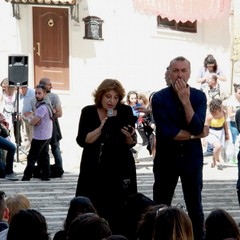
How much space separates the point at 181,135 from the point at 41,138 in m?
5.45

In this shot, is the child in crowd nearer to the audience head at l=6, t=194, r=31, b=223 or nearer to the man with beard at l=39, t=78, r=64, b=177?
the man with beard at l=39, t=78, r=64, b=177

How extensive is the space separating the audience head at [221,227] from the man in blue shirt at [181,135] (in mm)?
1569

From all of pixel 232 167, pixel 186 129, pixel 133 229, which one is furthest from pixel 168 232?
pixel 232 167

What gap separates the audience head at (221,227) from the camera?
21.2 ft

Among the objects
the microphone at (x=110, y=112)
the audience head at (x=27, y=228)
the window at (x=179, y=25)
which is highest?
the window at (x=179, y=25)

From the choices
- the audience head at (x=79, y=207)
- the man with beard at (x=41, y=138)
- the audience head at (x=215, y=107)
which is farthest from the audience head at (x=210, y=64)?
the audience head at (x=79, y=207)

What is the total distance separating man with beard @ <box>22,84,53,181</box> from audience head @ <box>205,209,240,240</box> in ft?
22.3

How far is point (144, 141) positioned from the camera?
15.7 meters

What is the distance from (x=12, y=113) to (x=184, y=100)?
8.88m

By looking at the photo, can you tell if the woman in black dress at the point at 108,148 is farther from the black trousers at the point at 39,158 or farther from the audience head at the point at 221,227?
the black trousers at the point at 39,158

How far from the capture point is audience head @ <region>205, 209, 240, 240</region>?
21.2ft

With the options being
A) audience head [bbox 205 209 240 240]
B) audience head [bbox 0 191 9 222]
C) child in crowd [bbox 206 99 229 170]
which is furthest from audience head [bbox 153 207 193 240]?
child in crowd [bbox 206 99 229 170]

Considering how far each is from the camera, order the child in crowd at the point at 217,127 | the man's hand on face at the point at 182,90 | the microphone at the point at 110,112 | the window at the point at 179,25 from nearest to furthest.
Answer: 1. the man's hand on face at the point at 182,90
2. the microphone at the point at 110,112
3. the child in crowd at the point at 217,127
4. the window at the point at 179,25

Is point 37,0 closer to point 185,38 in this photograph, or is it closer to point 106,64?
point 106,64
